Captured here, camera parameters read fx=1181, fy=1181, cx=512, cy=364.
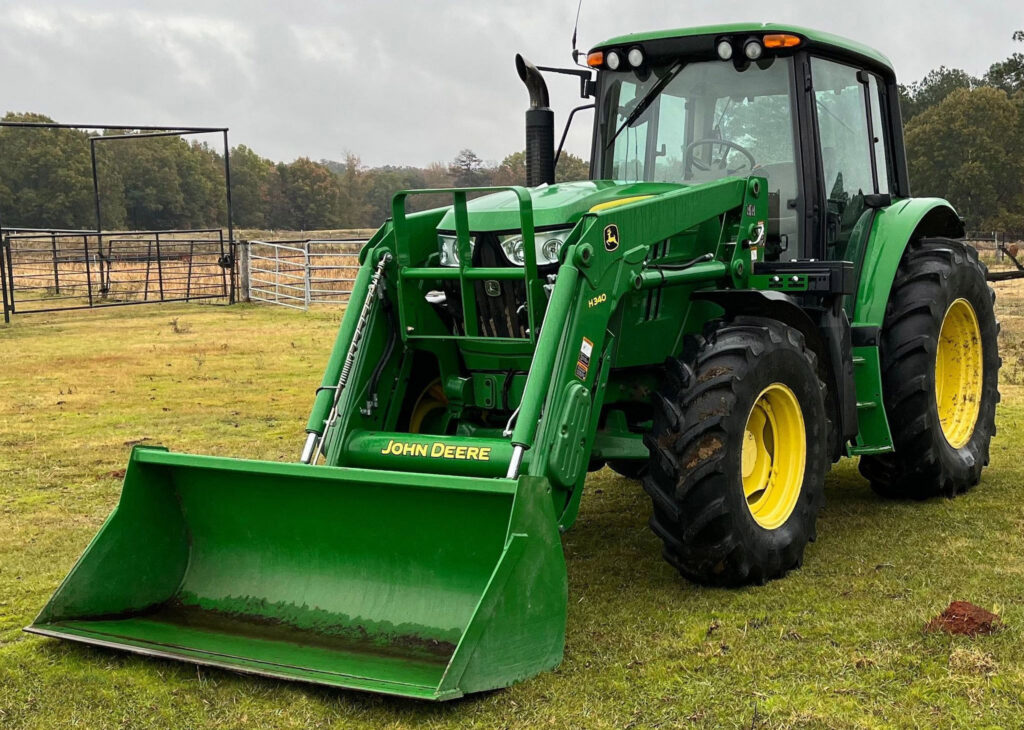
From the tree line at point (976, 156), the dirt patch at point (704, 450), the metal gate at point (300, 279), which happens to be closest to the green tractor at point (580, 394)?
the dirt patch at point (704, 450)

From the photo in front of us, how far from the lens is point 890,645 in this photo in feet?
13.6

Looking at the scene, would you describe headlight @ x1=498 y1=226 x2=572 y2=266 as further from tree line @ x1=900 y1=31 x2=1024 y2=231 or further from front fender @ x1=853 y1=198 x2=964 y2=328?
tree line @ x1=900 y1=31 x2=1024 y2=231

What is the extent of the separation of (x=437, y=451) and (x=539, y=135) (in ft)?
7.05

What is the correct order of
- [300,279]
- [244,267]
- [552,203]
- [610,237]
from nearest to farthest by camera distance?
[610,237], [552,203], [300,279], [244,267]

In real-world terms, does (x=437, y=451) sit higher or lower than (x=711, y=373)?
lower

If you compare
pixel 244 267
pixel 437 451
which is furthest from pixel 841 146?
pixel 244 267

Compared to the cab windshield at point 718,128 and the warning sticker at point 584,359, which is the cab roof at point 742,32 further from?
the warning sticker at point 584,359

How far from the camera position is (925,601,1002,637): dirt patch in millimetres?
4230

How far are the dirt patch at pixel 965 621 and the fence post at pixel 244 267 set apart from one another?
18273 millimetres

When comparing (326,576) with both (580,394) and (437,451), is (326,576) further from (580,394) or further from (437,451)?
(580,394)

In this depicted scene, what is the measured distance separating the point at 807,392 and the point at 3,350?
11.8 m

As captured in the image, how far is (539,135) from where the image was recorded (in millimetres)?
6094

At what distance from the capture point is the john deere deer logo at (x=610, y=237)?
459 cm

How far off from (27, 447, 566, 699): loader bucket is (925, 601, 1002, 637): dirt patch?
56.8 inches
